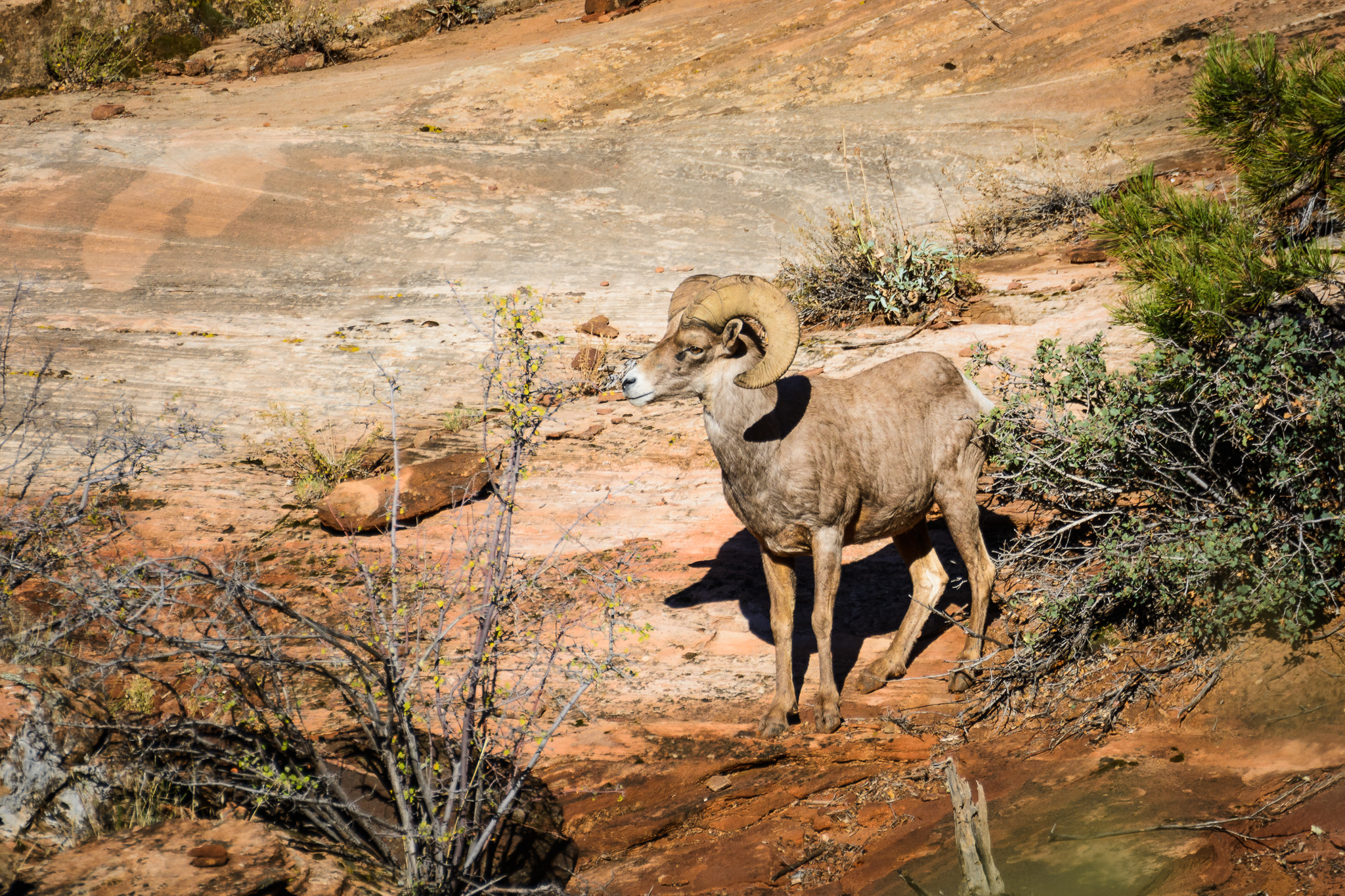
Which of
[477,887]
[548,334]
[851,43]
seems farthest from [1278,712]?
[851,43]

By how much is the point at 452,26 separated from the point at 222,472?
2133 centimetres

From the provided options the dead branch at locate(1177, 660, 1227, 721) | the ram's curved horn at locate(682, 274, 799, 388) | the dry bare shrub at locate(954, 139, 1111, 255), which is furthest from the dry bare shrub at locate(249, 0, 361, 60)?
the dead branch at locate(1177, 660, 1227, 721)

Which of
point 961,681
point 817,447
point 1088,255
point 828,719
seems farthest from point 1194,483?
point 1088,255

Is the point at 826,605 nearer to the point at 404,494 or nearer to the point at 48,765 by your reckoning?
the point at 48,765

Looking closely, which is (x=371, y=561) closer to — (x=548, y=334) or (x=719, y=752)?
(x=719, y=752)

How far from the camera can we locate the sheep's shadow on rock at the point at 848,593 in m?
8.11

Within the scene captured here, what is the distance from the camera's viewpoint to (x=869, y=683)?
23.7ft

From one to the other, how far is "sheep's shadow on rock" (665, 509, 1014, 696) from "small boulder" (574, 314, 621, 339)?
5.62 m

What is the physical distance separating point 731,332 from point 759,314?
0.79 ft

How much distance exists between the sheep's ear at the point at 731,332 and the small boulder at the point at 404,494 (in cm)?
386

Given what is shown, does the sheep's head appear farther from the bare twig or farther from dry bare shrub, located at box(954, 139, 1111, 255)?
the bare twig

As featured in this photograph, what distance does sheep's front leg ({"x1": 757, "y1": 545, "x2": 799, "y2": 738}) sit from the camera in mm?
6734

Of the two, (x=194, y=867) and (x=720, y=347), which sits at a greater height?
(x=720, y=347)

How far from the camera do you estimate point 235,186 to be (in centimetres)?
1944
